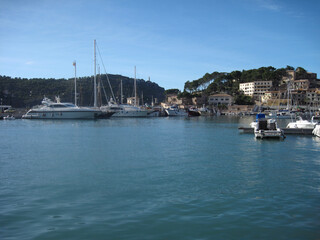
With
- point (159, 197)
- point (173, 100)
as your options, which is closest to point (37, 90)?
point (173, 100)

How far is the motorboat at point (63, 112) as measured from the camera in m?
74.8

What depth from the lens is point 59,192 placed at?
12.3 metres

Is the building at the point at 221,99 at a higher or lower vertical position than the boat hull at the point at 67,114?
higher

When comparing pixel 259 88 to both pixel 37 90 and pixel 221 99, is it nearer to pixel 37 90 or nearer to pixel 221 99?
pixel 221 99

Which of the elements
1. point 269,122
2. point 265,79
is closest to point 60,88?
point 265,79

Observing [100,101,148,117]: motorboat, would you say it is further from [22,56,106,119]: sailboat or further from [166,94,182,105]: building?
[166,94,182,105]: building

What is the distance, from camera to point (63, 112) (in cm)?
7581

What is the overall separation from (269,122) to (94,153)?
799 inches

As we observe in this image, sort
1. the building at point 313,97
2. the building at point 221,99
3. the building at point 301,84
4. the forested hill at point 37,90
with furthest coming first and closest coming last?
the forested hill at point 37,90 → the building at point 301,84 → the building at point 221,99 → the building at point 313,97

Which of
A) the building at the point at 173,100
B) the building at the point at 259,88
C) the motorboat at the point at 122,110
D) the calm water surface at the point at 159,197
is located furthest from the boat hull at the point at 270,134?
the building at the point at 173,100

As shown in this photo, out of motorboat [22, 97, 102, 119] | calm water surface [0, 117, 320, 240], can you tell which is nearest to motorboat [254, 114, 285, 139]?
calm water surface [0, 117, 320, 240]

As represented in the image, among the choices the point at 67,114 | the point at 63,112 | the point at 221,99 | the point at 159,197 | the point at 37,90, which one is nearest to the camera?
the point at 159,197

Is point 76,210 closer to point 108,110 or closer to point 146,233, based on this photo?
point 146,233

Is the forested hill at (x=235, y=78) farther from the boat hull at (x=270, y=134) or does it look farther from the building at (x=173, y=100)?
the boat hull at (x=270, y=134)
